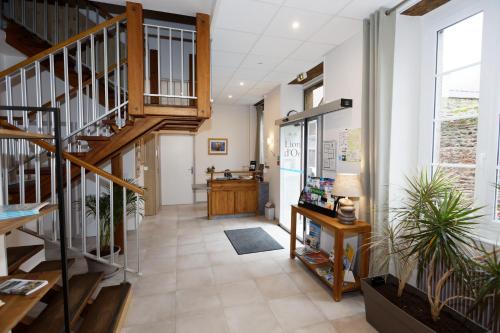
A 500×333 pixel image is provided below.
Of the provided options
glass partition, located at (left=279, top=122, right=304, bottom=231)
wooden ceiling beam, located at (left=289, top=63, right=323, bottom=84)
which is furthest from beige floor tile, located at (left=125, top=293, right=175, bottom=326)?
wooden ceiling beam, located at (left=289, top=63, right=323, bottom=84)

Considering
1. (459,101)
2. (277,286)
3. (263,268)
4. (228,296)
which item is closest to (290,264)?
(263,268)

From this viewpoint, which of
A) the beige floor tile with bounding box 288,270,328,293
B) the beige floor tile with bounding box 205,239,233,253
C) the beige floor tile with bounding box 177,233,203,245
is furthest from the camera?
the beige floor tile with bounding box 177,233,203,245

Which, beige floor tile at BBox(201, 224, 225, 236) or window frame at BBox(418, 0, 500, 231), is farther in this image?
beige floor tile at BBox(201, 224, 225, 236)

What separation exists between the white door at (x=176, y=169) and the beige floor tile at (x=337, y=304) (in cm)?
503

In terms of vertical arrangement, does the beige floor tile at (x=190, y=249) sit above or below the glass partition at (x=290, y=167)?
below

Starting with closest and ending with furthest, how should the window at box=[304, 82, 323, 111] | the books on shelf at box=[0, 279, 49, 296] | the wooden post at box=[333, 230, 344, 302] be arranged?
the books on shelf at box=[0, 279, 49, 296] → the wooden post at box=[333, 230, 344, 302] → the window at box=[304, 82, 323, 111]

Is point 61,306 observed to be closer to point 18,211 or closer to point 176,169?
point 18,211

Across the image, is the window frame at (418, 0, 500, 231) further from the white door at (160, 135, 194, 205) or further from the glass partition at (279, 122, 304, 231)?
the white door at (160, 135, 194, 205)

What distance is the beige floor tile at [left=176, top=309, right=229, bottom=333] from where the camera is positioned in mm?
2096

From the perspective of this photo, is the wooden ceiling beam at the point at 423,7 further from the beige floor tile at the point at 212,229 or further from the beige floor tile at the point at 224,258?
the beige floor tile at the point at 212,229

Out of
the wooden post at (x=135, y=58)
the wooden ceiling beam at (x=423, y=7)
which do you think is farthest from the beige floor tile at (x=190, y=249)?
the wooden ceiling beam at (x=423, y=7)

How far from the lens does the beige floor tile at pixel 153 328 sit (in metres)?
2.07

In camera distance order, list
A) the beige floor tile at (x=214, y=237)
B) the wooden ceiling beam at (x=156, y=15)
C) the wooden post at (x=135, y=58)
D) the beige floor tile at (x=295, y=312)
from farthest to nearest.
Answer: the beige floor tile at (x=214, y=237) < the wooden ceiling beam at (x=156, y=15) < the wooden post at (x=135, y=58) < the beige floor tile at (x=295, y=312)

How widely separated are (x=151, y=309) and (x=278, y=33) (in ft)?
10.6
